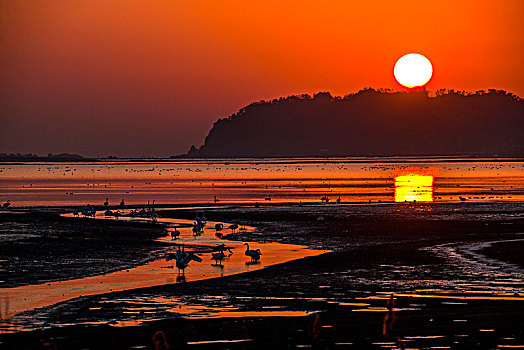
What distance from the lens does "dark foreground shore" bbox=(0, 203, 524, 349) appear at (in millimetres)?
14461

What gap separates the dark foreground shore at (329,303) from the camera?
14461 millimetres

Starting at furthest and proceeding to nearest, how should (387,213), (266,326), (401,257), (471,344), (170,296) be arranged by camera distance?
(387,213) < (401,257) < (170,296) < (266,326) < (471,344)

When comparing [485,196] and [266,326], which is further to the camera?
[485,196]

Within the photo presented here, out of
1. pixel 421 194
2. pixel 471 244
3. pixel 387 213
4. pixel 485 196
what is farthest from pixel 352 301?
pixel 421 194

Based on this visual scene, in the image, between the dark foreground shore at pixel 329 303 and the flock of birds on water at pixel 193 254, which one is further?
the flock of birds on water at pixel 193 254

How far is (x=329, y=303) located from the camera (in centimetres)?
1822

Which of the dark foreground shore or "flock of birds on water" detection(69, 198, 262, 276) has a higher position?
"flock of birds on water" detection(69, 198, 262, 276)

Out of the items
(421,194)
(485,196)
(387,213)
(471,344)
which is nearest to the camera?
(471,344)

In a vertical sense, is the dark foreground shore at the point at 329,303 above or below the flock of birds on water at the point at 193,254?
below

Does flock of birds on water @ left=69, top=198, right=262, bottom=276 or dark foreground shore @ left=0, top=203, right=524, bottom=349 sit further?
flock of birds on water @ left=69, top=198, right=262, bottom=276

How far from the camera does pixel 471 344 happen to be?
13836mm

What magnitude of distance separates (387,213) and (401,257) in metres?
19.8

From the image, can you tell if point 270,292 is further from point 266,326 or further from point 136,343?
point 136,343

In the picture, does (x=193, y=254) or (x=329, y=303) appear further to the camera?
(x=193, y=254)
